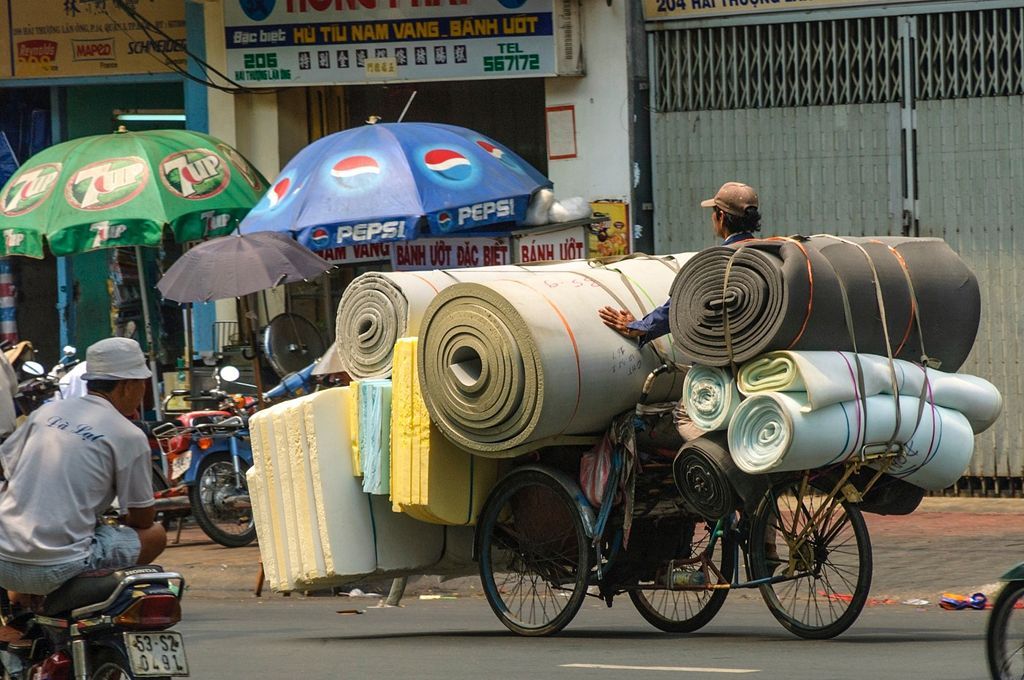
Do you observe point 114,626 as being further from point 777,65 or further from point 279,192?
point 777,65

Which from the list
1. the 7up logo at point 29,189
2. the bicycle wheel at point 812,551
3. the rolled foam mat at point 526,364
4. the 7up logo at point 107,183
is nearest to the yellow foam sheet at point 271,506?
the rolled foam mat at point 526,364

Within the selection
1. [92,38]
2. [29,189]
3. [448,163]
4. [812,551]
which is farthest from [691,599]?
[92,38]

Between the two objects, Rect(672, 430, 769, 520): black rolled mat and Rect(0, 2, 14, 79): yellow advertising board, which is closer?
Rect(672, 430, 769, 520): black rolled mat

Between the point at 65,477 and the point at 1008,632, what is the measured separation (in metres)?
3.26

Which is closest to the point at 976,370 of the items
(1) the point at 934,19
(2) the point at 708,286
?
(1) the point at 934,19

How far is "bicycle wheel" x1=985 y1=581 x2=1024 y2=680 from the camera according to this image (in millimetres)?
6062

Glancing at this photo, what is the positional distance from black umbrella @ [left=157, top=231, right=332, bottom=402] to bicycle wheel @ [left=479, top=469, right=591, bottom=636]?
3.79m

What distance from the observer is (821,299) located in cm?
756

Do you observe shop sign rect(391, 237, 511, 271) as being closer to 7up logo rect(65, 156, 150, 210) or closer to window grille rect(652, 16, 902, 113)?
window grille rect(652, 16, 902, 113)

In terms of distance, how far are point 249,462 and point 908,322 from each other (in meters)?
6.50

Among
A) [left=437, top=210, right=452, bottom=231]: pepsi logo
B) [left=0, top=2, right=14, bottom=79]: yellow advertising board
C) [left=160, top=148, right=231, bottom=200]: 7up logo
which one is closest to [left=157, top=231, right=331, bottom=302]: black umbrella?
[left=437, top=210, right=452, bottom=231]: pepsi logo

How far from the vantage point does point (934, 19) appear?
1323 centimetres

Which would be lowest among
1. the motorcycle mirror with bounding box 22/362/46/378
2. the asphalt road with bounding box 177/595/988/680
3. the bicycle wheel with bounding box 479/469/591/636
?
the asphalt road with bounding box 177/595/988/680

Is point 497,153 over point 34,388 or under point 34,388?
over
